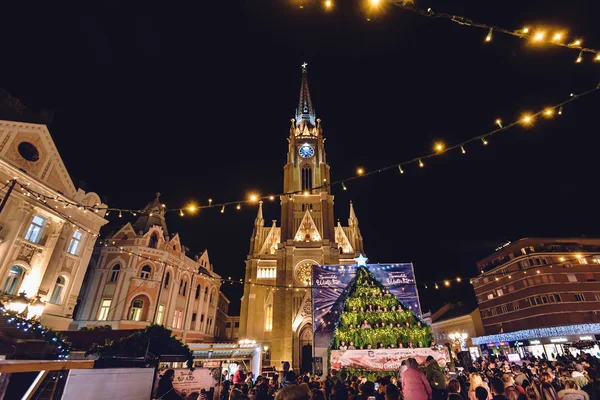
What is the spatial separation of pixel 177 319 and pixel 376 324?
22387 millimetres

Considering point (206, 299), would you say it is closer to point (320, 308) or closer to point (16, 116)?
point (320, 308)

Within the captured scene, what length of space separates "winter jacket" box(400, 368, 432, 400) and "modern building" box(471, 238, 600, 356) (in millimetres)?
32835

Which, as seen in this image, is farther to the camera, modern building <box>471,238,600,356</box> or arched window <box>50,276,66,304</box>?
modern building <box>471,238,600,356</box>

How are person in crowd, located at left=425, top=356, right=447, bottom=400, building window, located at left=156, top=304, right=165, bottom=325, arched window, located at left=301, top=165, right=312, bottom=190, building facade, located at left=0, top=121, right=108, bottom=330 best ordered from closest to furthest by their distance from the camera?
person in crowd, located at left=425, top=356, right=447, bottom=400
building facade, located at left=0, top=121, right=108, bottom=330
building window, located at left=156, top=304, right=165, bottom=325
arched window, located at left=301, top=165, right=312, bottom=190

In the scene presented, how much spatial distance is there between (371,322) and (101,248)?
2435 cm

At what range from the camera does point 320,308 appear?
655 inches

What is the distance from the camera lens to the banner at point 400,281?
53.9 feet

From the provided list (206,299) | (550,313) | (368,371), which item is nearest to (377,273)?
(368,371)

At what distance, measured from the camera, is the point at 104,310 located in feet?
76.3

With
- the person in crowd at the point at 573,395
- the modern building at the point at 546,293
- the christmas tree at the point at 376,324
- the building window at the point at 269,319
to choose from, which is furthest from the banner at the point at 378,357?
the modern building at the point at 546,293

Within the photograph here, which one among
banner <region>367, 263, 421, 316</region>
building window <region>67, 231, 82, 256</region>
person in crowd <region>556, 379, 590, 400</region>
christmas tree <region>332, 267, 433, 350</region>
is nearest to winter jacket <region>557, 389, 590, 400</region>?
person in crowd <region>556, 379, 590, 400</region>

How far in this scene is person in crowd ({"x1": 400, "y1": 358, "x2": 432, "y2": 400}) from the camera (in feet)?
16.3

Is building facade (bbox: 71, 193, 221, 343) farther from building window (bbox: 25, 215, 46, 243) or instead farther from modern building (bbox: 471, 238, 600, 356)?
modern building (bbox: 471, 238, 600, 356)

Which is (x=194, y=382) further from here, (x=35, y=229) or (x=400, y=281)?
(x=35, y=229)
